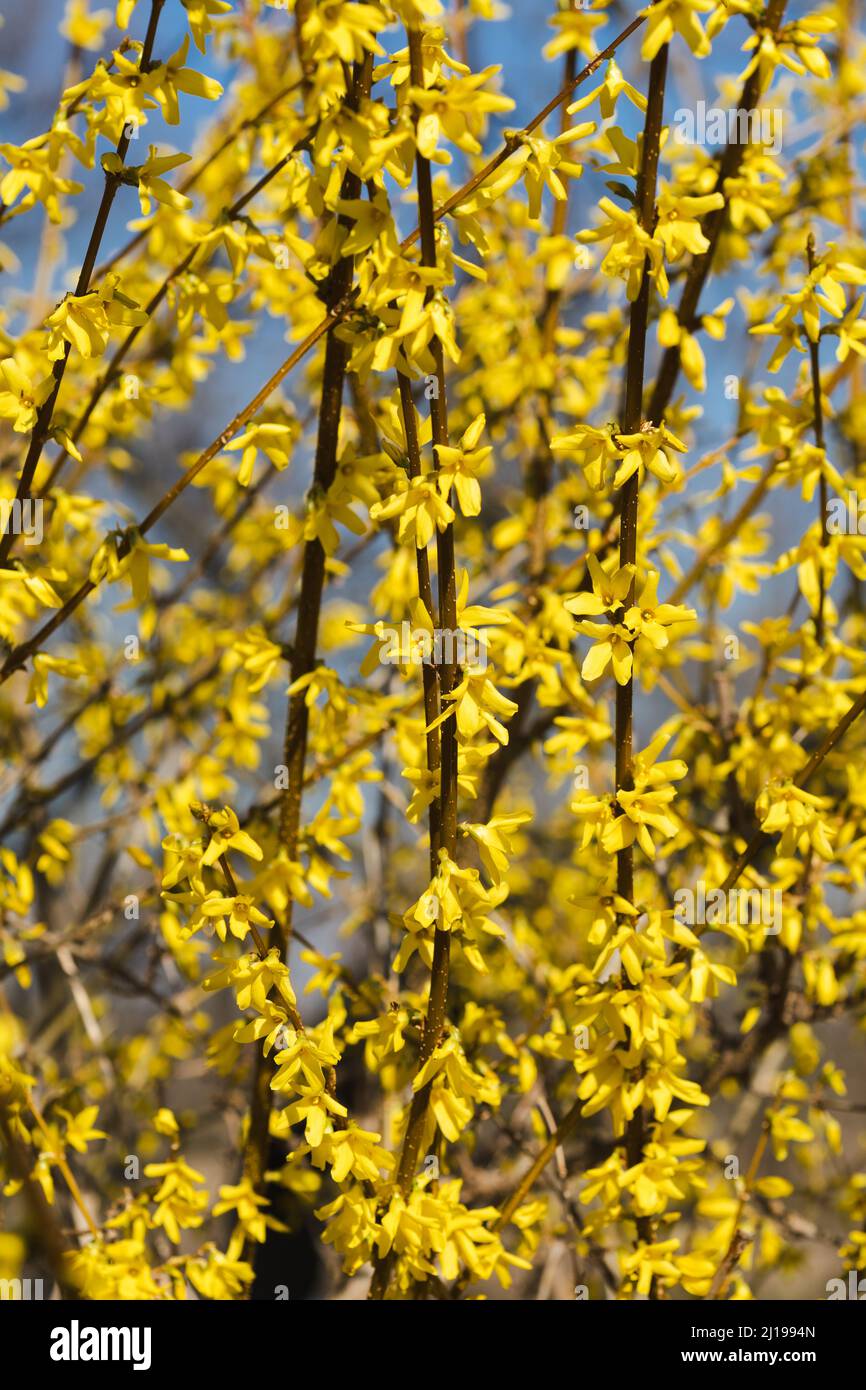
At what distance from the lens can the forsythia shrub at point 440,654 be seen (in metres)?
1.25

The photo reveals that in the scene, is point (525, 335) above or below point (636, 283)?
above

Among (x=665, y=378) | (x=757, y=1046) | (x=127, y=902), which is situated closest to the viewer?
(x=665, y=378)

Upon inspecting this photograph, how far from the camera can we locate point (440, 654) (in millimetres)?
1233

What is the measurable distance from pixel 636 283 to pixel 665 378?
50 centimetres

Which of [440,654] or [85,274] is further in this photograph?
[85,274]

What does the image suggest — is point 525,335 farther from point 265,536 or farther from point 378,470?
point 378,470

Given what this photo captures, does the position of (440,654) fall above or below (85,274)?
below

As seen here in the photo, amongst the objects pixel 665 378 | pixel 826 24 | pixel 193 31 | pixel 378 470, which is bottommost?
pixel 378 470

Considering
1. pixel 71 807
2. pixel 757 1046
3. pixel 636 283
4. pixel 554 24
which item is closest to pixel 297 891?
pixel 636 283

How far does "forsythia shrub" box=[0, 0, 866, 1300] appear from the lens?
1.25 metres

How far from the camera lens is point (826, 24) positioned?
1415 millimetres

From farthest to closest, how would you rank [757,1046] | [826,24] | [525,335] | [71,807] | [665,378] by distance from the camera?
[71,807] → [525,335] → [757,1046] → [665,378] → [826,24]
